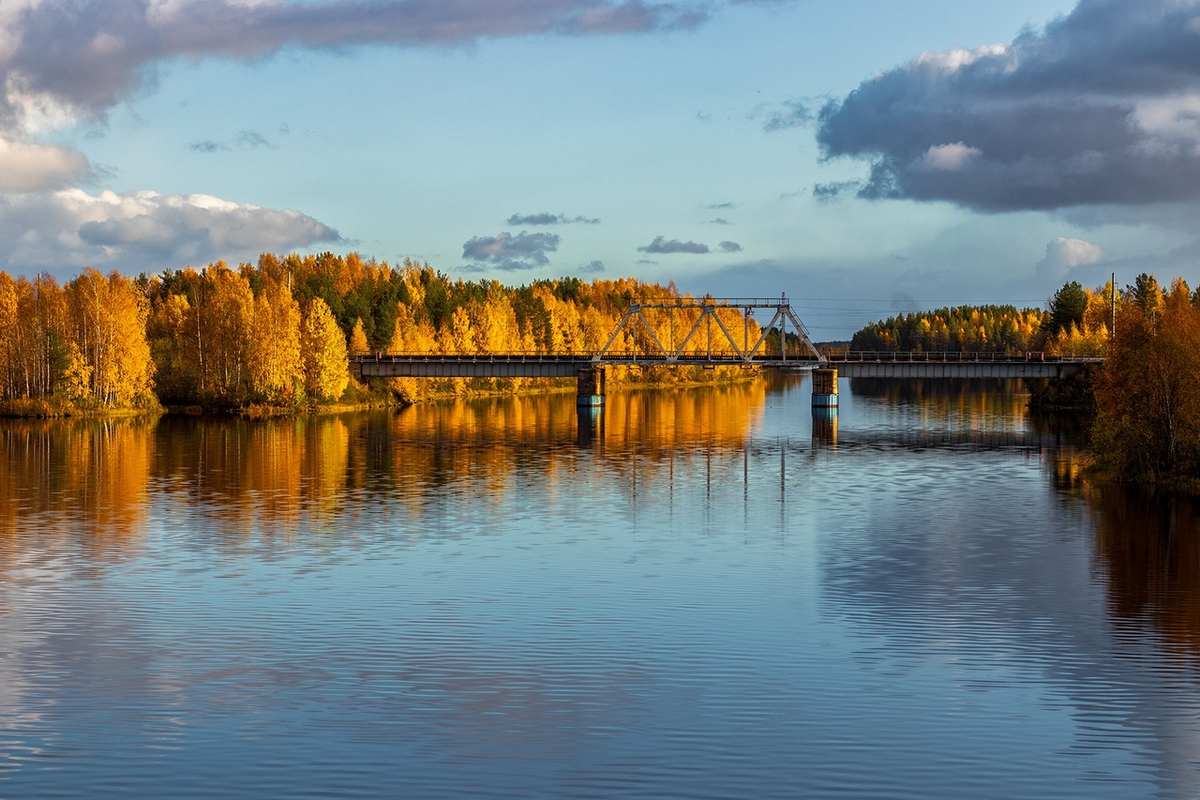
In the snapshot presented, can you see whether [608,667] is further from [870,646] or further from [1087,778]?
[1087,778]

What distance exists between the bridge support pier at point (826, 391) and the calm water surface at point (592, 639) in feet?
271

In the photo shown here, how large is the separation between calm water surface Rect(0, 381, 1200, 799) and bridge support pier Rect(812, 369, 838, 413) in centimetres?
8273

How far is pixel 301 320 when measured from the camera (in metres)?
136

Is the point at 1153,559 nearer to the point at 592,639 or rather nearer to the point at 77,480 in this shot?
the point at 592,639

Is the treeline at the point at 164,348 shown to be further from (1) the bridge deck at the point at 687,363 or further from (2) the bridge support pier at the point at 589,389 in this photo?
(2) the bridge support pier at the point at 589,389

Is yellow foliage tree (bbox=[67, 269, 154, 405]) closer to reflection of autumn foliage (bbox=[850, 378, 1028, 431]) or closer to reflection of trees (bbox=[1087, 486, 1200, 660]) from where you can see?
reflection of autumn foliage (bbox=[850, 378, 1028, 431])

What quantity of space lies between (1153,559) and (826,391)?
108 meters

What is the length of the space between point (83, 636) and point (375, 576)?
10489 millimetres

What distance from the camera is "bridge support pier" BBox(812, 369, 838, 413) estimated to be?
496ft

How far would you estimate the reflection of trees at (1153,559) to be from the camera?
114 feet

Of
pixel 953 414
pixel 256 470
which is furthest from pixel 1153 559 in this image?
pixel 953 414

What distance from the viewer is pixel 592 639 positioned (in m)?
31.1

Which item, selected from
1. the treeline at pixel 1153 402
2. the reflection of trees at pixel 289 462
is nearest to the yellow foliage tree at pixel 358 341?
the reflection of trees at pixel 289 462

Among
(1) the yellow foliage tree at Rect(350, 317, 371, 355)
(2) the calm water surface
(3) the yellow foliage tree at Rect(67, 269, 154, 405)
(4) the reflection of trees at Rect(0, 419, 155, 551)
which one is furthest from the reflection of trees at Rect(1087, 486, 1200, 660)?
(1) the yellow foliage tree at Rect(350, 317, 371, 355)
